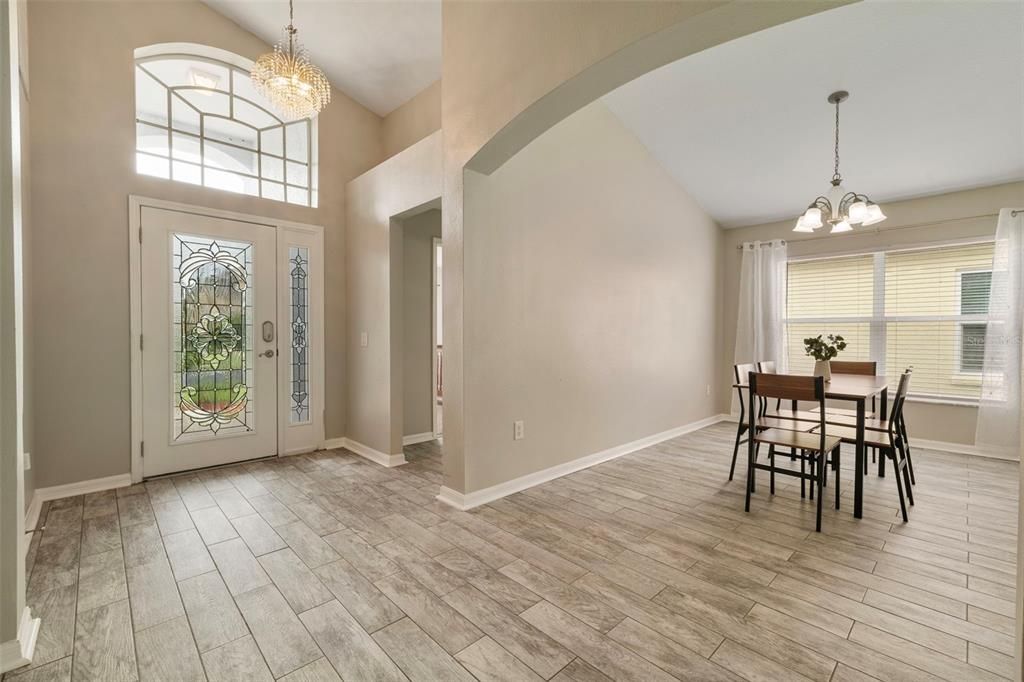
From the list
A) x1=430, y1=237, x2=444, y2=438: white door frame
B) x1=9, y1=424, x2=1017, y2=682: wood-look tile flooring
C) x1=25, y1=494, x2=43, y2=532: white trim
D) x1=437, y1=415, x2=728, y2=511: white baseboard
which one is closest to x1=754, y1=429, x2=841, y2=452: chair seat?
x1=9, y1=424, x2=1017, y2=682: wood-look tile flooring

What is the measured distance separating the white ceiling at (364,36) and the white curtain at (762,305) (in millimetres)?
4306

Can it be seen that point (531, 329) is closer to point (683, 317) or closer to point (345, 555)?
point (345, 555)

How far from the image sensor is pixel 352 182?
4.31 metres

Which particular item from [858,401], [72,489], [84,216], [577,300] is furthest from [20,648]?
[858,401]

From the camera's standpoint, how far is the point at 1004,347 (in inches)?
154

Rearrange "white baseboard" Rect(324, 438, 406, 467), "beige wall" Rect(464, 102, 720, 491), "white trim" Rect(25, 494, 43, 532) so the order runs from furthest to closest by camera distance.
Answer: "white baseboard" Rect(324, 438, 406, 467), "beige wall" Rect(464, 102, 720, 491), "white trim" Rect(25, 494, 43, 532)

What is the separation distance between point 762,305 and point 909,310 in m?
1.35

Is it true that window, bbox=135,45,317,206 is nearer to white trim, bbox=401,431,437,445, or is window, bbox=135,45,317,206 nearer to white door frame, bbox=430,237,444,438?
white door frame, bbox=430,237,444,438

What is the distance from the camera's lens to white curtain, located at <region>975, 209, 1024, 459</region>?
151 inches

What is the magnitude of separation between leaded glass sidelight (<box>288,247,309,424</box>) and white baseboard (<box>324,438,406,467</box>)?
37 cm

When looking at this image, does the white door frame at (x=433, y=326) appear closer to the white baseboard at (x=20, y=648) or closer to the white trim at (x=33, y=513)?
the white trim at (x=33, y=513)

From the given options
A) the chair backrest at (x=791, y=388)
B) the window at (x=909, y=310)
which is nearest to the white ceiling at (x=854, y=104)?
the window at (x=909, y=310)

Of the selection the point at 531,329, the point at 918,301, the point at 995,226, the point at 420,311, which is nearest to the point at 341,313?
the point at 420,311

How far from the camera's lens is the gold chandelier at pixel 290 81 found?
304 centimetres
